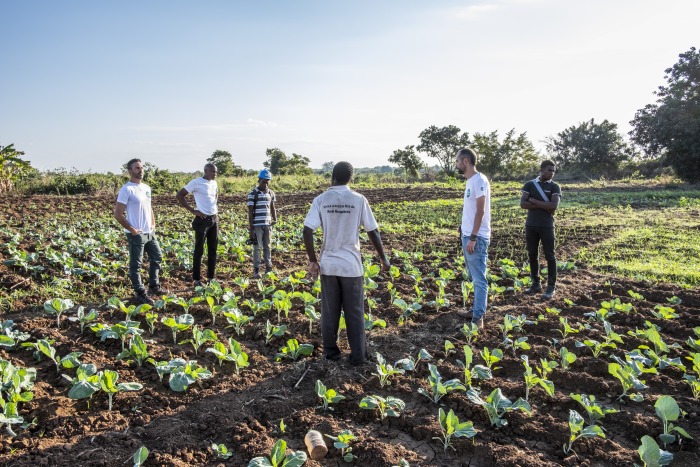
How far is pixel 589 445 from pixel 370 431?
5.08 ft

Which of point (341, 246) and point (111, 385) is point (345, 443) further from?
point (111, 385)

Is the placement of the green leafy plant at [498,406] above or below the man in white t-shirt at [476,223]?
below

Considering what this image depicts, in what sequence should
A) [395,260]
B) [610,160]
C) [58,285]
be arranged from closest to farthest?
1. [58,285]
2. [395,260]
3. [610,160]

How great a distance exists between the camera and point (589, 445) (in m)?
3.14

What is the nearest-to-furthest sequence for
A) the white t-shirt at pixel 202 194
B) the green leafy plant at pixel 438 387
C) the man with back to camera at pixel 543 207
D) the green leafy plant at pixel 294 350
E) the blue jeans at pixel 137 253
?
the green leafy plant at pixel 438 387
the green leafy plant at pixel 294 350
the blue jeans at pixel 137 253
the man with back to camera at pixel 543 207
the white t-shirt at pixel 202 194

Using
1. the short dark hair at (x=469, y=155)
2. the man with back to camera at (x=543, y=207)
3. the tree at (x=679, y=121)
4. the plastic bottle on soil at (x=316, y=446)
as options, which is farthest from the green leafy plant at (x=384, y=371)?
the tree at (x=679, y=121)

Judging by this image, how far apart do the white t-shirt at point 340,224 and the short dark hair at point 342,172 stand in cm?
7

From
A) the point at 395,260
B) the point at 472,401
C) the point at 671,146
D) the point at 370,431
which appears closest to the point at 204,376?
the point at 370,431

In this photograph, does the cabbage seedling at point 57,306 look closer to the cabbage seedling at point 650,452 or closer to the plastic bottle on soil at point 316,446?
the plastic bottle on soil at point 316,446

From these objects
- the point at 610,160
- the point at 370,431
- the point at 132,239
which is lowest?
the point at 370,431

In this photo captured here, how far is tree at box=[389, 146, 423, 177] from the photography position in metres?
47.7

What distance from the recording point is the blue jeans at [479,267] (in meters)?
5.18

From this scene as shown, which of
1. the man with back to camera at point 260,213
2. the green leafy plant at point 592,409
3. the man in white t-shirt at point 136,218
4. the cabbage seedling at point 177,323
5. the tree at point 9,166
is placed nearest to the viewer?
the green leafy plant at point 592,409

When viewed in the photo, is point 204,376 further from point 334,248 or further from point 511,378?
point 511,378
